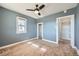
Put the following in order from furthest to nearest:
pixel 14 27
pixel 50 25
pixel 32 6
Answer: pixel 50 25 < pixel 14 27 < pixel 32 6

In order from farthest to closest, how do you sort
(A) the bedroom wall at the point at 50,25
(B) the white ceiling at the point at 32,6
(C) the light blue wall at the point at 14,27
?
(A) the bedroom wall at the point at 50,25
(C) the light blue wall at the point at 14,27
(B) the white ceiling at the point at 32,6

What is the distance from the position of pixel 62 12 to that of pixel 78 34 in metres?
0.87

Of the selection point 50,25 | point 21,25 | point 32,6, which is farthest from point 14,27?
point 50,25

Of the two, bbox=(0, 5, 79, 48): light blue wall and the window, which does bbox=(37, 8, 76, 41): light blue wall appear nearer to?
bbox=(0, 5, 79, 48): light blue wall

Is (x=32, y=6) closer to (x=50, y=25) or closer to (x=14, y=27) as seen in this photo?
(x=14, y=27)

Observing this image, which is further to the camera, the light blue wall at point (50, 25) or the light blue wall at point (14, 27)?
the light blue wall at point (50, 25)

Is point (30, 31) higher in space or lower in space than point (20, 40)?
higher

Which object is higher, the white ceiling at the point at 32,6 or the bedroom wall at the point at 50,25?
the white ceiling at the point at 32,6

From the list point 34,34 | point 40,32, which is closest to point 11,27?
point 34,34

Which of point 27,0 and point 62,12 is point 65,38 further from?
point 27,0

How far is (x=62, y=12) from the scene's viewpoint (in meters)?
2.02

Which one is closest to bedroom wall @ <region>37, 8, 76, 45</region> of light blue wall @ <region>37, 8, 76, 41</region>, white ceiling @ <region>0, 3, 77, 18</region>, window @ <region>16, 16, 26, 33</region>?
light blue wall @ <region>37, 8, 76, 41</region>

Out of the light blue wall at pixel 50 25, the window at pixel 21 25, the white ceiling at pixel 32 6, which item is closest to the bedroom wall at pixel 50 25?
the light blue wall at pixel 50 25

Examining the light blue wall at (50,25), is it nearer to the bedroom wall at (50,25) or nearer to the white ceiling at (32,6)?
the bedroom wall at (50,25)
